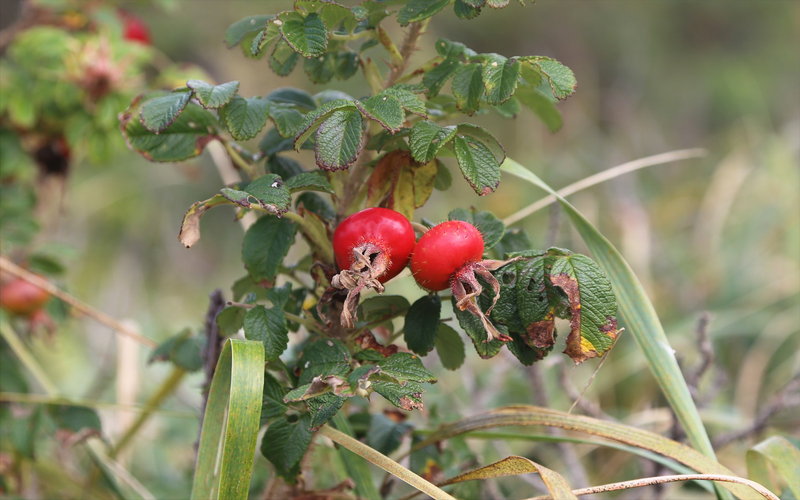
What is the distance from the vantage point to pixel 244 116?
73cm

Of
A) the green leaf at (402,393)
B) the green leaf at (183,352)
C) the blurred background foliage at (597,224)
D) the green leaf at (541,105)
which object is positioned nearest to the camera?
the green leaf at (402,393)

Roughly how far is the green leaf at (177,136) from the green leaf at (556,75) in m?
0.36

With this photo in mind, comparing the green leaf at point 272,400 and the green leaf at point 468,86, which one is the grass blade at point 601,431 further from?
the green leaf at point 468,86

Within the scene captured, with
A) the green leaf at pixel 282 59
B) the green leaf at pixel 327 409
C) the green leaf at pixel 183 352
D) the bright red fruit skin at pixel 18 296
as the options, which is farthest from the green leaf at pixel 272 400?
the bright red fruit skin at pixel 18 296

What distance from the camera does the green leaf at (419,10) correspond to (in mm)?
690

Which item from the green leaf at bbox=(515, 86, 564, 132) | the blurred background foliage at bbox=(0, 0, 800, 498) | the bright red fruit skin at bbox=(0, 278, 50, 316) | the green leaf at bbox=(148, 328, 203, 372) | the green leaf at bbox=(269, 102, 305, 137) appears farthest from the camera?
the blurred background foliage at bbox=(0, 0, 800, 498)

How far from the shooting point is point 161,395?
126 cm

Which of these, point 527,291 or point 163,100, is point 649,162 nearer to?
point 527,291

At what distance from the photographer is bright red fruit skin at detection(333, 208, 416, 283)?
26.9 inches

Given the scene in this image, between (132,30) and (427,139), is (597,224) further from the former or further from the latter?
(427,139)

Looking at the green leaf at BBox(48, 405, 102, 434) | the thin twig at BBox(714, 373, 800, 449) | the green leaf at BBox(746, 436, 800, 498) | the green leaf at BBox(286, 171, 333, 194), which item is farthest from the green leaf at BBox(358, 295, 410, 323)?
the thin twig at BBox(714, 373, 800, 449)

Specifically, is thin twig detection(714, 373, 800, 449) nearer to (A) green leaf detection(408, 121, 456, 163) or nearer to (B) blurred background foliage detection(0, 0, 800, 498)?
(B) blurred background foliage detection(0, 0, 800, 498)

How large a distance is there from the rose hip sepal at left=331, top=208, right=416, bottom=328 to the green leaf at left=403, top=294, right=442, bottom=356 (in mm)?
55

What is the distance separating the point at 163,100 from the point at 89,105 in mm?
757
